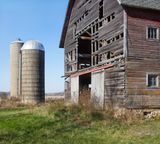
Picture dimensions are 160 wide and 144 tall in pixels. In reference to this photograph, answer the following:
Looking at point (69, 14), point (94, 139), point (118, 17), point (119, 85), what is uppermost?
point (69, 14)

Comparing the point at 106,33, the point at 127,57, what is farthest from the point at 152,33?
the point at 106,33

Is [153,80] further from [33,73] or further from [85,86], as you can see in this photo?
[33,73]

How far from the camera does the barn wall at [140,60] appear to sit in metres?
17.9

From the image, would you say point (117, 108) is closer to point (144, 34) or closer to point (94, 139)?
point (144, 34)

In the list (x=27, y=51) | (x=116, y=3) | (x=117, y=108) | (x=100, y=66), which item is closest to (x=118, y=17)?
(x=116, y=3)

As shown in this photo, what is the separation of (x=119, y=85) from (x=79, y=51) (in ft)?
34.2

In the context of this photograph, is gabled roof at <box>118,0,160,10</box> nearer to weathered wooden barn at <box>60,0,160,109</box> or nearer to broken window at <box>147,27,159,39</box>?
weathered wooden barn at <box>60,0,160,109</box>

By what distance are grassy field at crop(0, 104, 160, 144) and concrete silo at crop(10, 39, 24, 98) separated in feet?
70.2

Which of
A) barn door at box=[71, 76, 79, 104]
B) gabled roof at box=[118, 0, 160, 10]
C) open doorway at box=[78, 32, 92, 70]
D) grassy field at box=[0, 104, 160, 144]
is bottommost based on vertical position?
grassy field at box=[0, 104, 160, 144]

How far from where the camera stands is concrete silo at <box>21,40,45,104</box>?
3194cm

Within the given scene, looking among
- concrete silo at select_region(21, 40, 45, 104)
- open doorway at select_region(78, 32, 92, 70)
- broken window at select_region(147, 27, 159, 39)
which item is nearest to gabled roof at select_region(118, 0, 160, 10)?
broken window at select_region(147, 27, 159, 39)

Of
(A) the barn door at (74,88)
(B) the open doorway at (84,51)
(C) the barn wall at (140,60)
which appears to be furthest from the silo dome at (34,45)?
(C) the barn wall at (140,60)

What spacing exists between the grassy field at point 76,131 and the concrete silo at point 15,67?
21394 mm

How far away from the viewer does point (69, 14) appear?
28.9 metres
